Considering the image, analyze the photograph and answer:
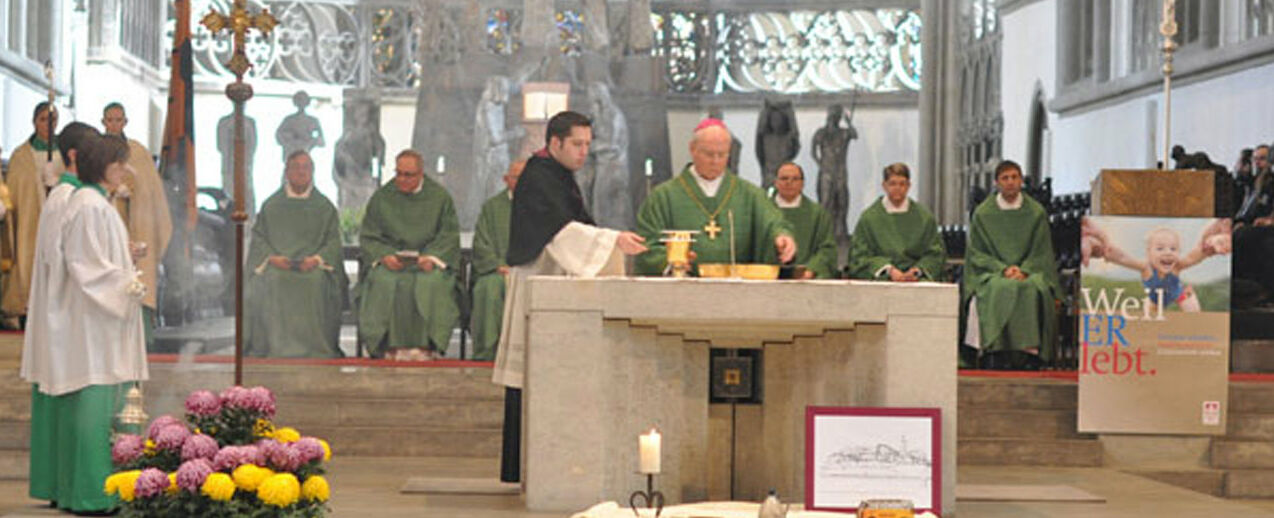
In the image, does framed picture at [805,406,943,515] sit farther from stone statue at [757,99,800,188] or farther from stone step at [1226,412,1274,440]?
stone statue at [757,99,800,188]

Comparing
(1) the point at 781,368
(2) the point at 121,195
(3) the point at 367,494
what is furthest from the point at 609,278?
(2) the point at 121,195

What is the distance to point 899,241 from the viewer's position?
13.6 metres

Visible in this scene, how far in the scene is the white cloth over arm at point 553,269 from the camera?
8.73 metres

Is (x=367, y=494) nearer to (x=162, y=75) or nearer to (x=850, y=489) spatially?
(x=850, y=489)

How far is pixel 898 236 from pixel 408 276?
3.15m

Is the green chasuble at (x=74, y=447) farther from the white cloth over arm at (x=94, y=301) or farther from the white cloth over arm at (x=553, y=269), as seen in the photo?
the white cloth over arm at (x=553, y=269)

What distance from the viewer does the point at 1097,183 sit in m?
11.3

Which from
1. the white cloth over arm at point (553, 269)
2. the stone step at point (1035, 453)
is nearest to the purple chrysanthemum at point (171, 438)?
the white cloth over arm at point (553, 269)

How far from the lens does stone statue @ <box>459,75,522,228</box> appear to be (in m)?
18.8

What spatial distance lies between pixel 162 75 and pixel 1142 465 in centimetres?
1113

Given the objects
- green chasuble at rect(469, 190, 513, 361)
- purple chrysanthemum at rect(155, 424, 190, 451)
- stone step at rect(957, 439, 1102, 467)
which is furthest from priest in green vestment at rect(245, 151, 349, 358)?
purple chrysanthemum at rect(155, 424, 190, 451)

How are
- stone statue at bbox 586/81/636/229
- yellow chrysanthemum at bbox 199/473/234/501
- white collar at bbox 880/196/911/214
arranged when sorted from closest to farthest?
yellow chrysanthemum at bbox 199/473/234/501
white collar at bbox 880/196/911/214
stone statue at bbox 586/81/636/229

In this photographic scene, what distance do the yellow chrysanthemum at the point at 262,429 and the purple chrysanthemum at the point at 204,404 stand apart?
0.14m

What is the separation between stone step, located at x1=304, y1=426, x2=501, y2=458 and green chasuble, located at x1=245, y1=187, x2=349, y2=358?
3.01 m
